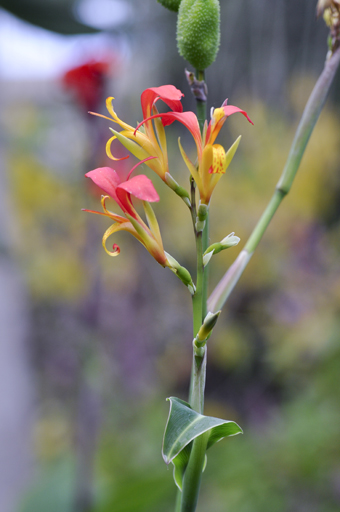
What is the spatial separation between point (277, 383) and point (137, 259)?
757 millimetres

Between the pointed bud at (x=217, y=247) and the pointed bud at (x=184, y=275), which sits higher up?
the pointed bud at (x=217, y=247)

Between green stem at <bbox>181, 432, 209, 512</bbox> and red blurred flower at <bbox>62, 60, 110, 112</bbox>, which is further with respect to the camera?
red blurred flower at <bbox>62, 60, 110, 112</bbox>

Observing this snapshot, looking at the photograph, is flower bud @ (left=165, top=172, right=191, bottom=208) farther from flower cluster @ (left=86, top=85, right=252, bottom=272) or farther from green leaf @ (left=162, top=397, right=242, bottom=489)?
green leaf @ (left=162, top=397, right=242, bottom=489)

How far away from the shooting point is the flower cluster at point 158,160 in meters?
0.23

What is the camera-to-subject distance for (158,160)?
0.26m

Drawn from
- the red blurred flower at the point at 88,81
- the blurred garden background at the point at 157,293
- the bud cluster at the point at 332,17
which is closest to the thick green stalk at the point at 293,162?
the bud cluster at the point at 332,17

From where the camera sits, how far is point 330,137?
50.2 inches

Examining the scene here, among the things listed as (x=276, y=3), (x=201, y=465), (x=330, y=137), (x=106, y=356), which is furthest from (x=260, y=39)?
(x=201, y=465)

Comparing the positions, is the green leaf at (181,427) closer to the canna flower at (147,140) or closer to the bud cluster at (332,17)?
the canna flower at (147,140)

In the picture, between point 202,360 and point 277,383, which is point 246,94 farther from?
point 202,360

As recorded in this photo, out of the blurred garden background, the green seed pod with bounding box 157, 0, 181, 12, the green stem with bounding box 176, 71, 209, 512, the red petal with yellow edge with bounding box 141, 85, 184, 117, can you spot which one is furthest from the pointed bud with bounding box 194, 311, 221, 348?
the blurred garden background

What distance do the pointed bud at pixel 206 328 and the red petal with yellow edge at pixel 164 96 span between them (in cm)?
12

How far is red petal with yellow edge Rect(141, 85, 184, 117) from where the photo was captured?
0.22 metres

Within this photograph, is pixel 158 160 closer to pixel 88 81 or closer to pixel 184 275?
pixel 184 275
